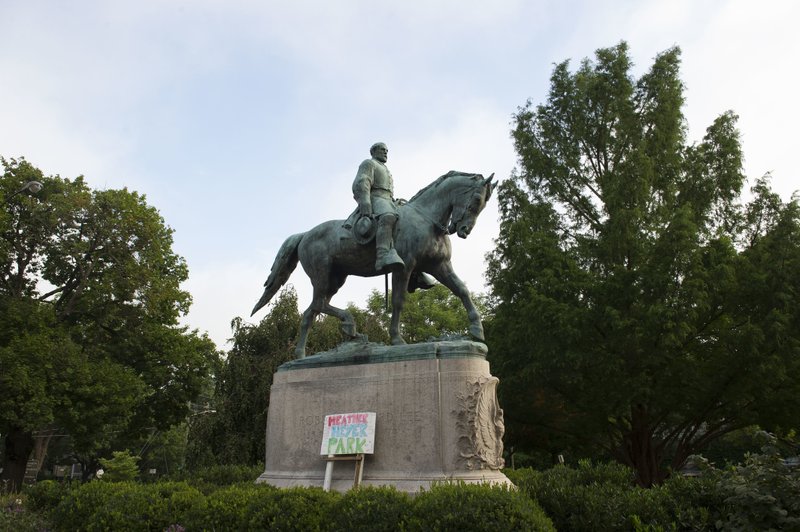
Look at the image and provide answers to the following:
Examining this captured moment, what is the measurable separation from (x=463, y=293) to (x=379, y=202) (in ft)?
6.33

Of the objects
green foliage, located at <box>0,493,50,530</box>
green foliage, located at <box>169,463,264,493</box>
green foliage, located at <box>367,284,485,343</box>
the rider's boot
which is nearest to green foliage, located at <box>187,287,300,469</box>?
green foliage, located at <box>367,284,485,343</box>

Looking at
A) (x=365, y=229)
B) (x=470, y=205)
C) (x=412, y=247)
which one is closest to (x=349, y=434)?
(x=412, y=247)

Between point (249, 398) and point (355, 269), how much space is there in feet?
54.1

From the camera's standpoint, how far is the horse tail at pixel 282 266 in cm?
1096

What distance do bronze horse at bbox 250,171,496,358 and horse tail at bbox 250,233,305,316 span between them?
32 centimetres

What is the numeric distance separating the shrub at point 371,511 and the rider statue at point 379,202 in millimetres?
3650

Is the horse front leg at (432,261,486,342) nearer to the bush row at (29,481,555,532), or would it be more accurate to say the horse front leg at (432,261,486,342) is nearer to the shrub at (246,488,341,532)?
the bush row at (29,481,555,532)

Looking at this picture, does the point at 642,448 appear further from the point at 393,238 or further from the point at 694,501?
the point at 694,501

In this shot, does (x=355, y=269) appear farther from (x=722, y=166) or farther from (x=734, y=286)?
(x=722, y=166)

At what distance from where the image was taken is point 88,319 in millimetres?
25312

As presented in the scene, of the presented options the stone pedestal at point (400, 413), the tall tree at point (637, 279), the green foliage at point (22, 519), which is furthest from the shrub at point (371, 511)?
the tall tree at point (637, 279)

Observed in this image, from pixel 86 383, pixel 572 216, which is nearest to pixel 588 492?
pixel 572 216

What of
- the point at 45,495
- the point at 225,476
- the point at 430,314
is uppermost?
the point at 430,314

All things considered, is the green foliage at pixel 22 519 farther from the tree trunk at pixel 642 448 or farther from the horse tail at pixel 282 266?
the tree trunk at pixel 642 448
